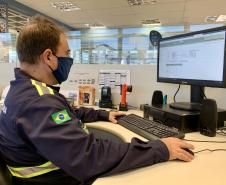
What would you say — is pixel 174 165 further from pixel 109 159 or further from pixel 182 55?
pixel 182 55

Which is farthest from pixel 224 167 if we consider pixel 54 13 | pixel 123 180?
pixel 54 13

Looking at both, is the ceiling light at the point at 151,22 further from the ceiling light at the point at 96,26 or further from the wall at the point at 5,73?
the wall at the point at 5,73

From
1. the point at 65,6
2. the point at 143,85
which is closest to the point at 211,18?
the point at 65,6

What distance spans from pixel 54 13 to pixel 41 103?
640 centimetres

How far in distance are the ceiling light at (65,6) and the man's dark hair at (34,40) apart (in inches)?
199

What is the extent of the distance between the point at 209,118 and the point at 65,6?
5588mm

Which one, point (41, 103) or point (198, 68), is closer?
point (41, 103)

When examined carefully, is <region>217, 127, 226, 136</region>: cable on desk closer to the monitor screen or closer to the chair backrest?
the monitor screen

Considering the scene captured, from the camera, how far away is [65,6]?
5.93m

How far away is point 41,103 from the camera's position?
0.70 meters

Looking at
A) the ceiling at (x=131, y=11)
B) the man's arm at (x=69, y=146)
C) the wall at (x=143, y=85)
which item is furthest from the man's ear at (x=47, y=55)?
the ceiling at (x=131, y=11)

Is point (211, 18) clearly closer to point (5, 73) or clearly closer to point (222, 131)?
point (5, 73)

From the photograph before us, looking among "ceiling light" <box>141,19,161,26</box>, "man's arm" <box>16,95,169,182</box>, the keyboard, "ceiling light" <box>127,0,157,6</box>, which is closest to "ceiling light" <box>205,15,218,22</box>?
"ceiling light" <box>141,19,161,26</box>

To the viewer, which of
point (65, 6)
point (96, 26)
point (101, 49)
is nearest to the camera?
point (101, 49)
